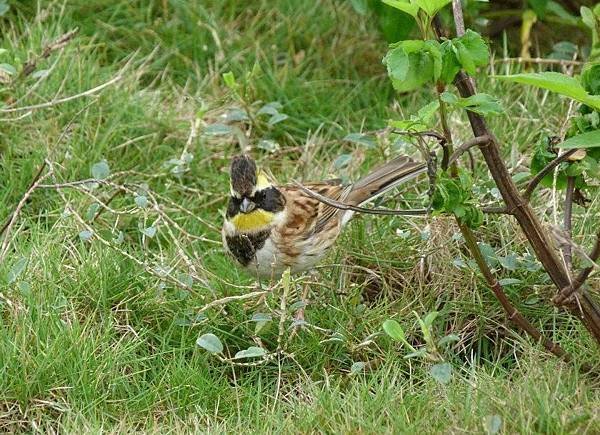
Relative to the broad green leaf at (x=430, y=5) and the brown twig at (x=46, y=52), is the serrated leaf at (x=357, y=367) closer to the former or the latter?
the broad green leaf at (x=430, y=5)

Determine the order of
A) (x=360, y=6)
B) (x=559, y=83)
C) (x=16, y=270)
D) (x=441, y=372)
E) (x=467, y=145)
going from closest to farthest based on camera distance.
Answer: (x=559, y=83), (x=467, y=145), (x=441, y=372), (x=16, y=270), (x=360, y=6)

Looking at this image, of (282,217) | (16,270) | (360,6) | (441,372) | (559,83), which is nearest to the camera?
(559,83)

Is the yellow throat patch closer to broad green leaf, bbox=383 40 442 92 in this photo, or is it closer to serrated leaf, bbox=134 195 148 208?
serrated leaf, bbox=134 195 148 208

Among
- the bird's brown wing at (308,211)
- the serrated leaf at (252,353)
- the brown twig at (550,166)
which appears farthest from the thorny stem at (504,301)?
the bird's brown wing at (308,211)

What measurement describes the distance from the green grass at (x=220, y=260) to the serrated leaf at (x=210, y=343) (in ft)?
0.45

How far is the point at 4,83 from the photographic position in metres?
5.92

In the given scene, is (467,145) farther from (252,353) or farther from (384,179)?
(384,179)

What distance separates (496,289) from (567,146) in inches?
33.4

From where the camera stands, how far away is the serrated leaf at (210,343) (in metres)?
4.48

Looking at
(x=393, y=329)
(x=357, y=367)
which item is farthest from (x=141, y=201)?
(x=393, y=329)

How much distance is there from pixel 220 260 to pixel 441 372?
1624mm

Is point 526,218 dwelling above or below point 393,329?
above

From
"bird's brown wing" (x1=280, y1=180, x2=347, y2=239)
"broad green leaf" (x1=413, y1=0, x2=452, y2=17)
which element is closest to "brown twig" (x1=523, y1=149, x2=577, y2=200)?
"broad green leaf" (x1=413, y1=0, x2=452, y2=17)

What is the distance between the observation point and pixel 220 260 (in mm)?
5398
